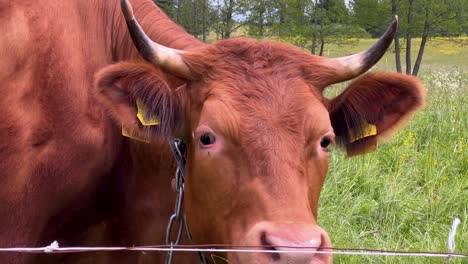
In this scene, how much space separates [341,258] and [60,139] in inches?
99.0

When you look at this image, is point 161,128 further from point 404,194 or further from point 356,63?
point 404,194

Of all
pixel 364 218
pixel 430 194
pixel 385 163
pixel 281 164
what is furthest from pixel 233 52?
pixel 385 163

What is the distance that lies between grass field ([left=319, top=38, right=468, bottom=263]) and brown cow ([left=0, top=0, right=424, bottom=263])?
1981 millimetres

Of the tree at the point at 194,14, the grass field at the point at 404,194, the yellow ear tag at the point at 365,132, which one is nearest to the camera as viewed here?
the yellow ear tag at the point at 365,132

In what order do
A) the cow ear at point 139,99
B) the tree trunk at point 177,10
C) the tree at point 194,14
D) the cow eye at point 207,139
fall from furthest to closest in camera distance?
1. the tree at point 194,14
2. the tree trunk at point 177,10
3. the cow ear at point 139,99
4. the cow eye at point 207,139

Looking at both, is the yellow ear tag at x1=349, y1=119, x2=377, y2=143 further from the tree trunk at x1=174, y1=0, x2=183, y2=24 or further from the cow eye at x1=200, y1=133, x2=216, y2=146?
the tree trunk at x1=174, y1=0, x2=183, y2=24

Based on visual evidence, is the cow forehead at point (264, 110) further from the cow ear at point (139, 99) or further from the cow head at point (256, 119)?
the cow ear at point (139, 99)

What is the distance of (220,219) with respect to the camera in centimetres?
292

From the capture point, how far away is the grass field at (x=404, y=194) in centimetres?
555

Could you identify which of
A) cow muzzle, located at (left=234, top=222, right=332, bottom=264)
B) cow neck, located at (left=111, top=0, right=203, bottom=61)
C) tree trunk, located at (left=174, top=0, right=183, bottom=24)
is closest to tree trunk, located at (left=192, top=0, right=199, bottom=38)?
tree trunk, located at (left=174, top=0, right=183, bottom=24)

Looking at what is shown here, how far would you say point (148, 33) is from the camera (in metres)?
4.09

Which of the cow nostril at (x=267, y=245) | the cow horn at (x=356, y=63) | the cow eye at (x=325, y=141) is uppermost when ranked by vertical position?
the cow horn at (x=356, y=63)

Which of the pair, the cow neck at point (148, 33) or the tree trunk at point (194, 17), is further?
the tree trunk at point (194, 17)

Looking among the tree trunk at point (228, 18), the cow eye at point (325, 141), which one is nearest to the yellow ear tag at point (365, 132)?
the cow eye at point (325, 141)
